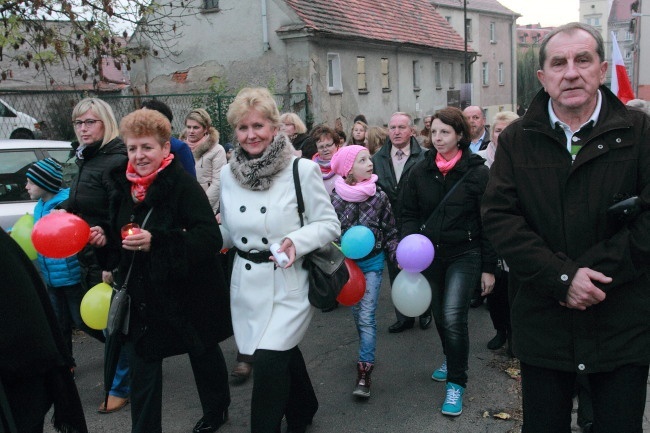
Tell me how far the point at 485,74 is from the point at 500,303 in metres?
42.1

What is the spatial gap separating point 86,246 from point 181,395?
1.45 metres

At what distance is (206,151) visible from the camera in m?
6.98

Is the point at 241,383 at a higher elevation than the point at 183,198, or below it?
below

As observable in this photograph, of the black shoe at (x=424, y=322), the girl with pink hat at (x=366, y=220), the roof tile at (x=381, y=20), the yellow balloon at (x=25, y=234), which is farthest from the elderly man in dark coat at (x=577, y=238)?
the roof tile at (x=381, y=20)

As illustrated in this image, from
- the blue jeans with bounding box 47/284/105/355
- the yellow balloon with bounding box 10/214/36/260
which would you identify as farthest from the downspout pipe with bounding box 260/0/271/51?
the yellow balloon with bounding box 10/214/36/260

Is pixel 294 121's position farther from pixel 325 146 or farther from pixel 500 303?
pixel 500 303

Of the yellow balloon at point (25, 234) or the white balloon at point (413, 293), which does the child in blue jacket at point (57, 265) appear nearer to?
the yellow balloon at point (25, 234)

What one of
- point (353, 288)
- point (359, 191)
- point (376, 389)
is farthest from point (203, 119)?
point (376, 389)

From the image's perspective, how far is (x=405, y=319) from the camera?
6.29 m

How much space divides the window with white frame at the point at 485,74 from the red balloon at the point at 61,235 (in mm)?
43301

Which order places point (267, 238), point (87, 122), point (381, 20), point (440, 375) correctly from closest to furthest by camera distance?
point (267, 238) < point (87, 122) < point (440, 375) < point (381, 20)

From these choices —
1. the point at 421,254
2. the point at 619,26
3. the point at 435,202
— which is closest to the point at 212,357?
the point at 421,254

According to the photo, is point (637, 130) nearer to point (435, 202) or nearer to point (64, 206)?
point (435, 202)

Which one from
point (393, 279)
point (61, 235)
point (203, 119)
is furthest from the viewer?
point (203, 119)
